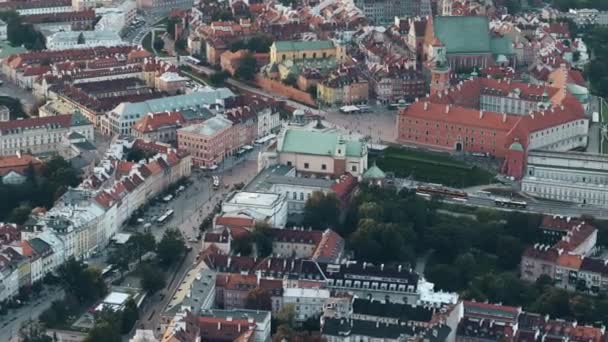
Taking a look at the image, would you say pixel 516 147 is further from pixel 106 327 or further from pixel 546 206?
pixel 106 327

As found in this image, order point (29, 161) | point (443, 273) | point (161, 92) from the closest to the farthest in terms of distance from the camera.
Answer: point (443, 273) < point (29, 161) < point (161, 92)

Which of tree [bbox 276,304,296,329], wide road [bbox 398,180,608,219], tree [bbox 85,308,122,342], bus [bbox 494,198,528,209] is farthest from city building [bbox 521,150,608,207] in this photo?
tree [bbox 85,308,122,342]

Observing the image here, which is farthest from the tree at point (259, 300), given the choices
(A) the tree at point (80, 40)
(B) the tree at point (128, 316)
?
(A) the tree at point (80, 40)

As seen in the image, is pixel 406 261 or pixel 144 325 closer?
pixel 144 325

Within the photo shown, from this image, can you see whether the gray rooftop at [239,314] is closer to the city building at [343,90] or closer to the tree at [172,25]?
the city building at [343,90]

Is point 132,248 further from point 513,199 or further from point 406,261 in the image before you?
point 513,199

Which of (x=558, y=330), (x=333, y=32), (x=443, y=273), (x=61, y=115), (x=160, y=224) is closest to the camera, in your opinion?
(x=558, y=330)

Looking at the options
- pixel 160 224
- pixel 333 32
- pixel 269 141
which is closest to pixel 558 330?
pixel 160 224
